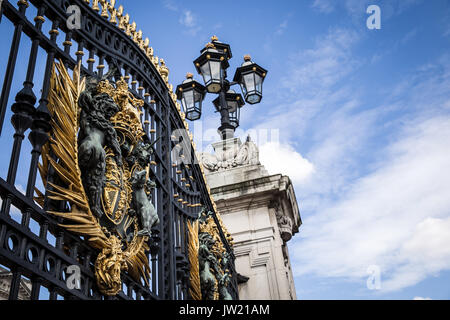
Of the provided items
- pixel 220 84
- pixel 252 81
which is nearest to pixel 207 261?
pixel 220 84

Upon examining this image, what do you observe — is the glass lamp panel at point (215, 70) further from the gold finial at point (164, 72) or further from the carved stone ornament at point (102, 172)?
the carved stone ornament at point (102, 172)

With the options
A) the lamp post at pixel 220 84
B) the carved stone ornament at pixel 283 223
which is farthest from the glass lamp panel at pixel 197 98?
the carved stone ornament at pixel 283 223

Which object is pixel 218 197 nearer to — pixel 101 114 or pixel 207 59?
pixel 207 59

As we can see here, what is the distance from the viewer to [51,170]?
3.94m

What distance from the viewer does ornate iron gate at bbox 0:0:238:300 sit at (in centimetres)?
347

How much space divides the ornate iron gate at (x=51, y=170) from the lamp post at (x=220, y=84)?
2082mm

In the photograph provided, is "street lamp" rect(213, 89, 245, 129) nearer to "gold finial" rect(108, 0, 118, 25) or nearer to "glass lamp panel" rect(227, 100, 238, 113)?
"glass lamp panel" rect(227, 100, 238, 113)

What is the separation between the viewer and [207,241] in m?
6.88

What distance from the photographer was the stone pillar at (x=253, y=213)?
8.97 m

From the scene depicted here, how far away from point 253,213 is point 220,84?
2.38m

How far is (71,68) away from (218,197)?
5.23 m

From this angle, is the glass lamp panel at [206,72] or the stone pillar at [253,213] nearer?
the stone pillar at [253,213]

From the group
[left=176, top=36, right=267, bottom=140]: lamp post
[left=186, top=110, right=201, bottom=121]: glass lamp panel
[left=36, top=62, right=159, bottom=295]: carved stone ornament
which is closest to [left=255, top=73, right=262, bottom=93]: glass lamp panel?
[left=176, top=36, right=267, bottom=140]: lamp post

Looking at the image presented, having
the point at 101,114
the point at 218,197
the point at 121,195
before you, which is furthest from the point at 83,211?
the point at 218,197
